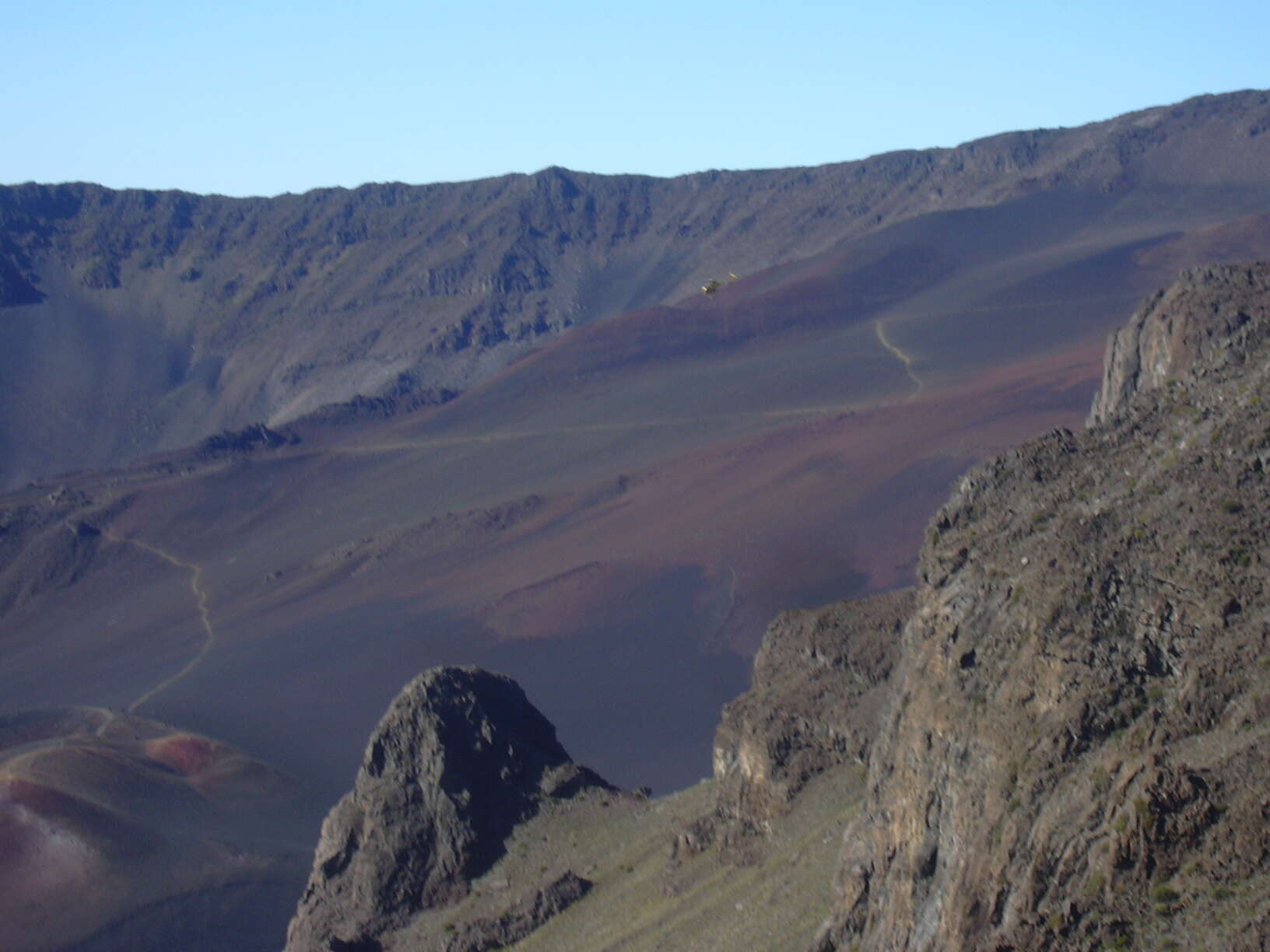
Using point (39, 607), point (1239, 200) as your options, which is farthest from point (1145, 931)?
point (1239, 200)

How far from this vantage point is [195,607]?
271 ft

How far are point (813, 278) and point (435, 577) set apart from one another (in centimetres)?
5534

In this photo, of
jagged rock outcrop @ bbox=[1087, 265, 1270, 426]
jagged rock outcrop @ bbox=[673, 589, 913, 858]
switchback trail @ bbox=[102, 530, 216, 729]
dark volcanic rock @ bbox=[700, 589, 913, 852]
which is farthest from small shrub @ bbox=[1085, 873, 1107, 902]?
switchback trail @ bbox=[102, 530, 216, 729]

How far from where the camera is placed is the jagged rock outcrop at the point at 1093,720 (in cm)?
1076

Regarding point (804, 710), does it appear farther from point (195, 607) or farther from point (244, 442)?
point (244, 442)

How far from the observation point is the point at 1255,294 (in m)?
39.2

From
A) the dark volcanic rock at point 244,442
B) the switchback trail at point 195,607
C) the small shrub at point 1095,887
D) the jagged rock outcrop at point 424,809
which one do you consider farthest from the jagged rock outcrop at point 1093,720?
the dark volcanic rock at point 244,442

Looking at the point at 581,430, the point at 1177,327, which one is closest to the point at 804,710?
the point at 1177,327

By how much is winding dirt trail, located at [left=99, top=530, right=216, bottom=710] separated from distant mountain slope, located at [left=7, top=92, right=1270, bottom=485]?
143ft

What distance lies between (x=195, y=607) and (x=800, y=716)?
64244 millimetres

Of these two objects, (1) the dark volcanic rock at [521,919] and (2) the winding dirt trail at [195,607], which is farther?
(2) the winding dirt trail at [195,607]

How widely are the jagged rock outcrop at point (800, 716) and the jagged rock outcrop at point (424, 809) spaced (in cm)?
513

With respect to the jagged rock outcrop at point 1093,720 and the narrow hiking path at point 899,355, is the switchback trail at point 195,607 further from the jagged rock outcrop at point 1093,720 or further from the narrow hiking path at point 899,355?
the jagged rock outcrop at point 1093,720

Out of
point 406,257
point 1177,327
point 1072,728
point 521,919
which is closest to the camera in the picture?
point 1072,728
